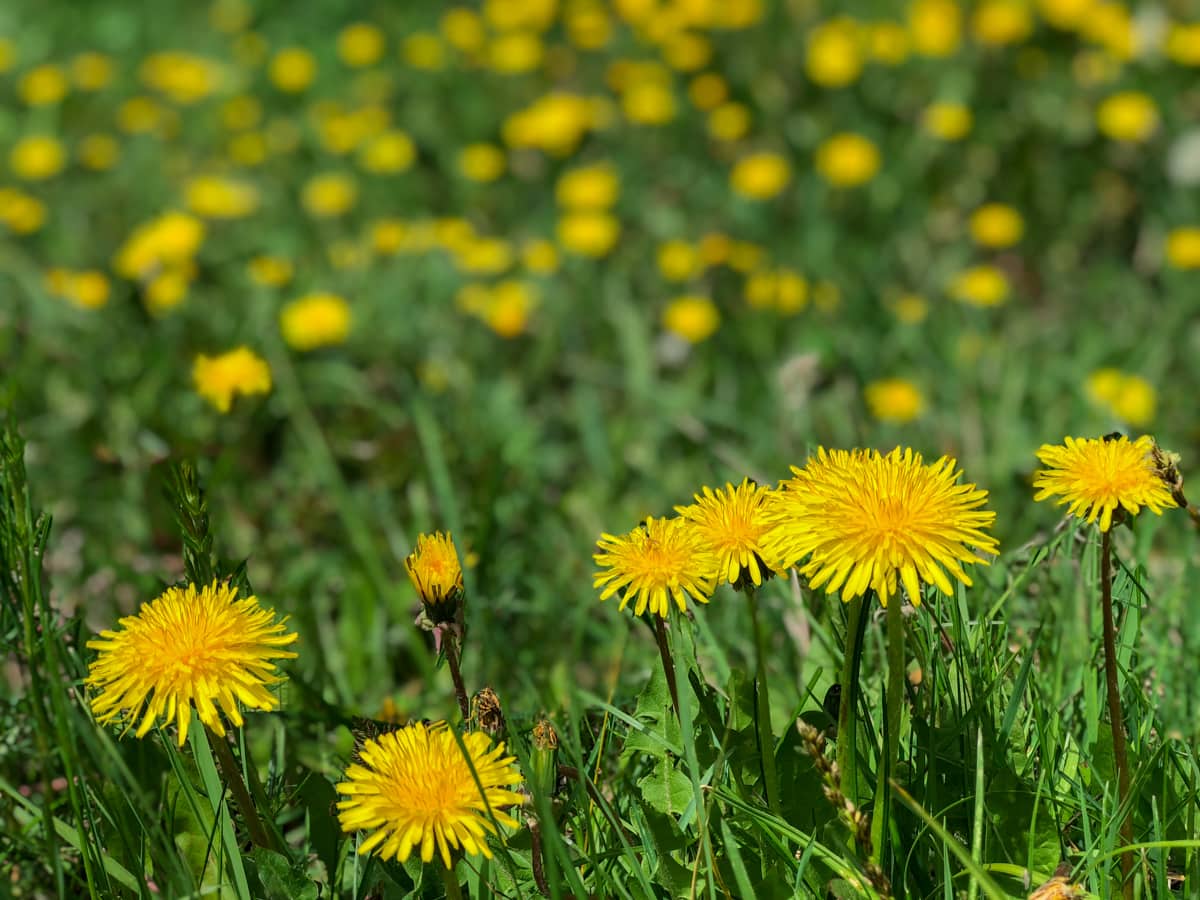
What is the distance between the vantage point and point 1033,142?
14.4ft

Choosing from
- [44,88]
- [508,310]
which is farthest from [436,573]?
[44,88]

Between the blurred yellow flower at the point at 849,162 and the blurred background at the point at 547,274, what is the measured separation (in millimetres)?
19

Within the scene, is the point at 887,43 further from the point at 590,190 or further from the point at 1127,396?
the point at 1127,396

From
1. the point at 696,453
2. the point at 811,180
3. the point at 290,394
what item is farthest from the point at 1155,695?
the point at 811,180

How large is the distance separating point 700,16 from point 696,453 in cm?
232

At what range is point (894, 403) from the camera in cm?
308

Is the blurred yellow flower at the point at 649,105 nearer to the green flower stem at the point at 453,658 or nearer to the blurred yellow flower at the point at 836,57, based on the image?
the blurred yellow flower at the point at 836,57

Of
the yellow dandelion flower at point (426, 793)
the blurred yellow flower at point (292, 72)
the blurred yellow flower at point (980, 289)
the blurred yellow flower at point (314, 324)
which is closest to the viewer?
the yellow dandelion flower at point (426, 793)

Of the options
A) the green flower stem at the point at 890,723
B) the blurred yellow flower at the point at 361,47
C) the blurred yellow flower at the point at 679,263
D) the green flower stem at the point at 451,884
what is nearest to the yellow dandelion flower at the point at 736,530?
the green flower stem at the point at 890,723

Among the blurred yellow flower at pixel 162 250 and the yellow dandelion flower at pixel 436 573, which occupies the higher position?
the blurred yellow flower at pixel 162 250

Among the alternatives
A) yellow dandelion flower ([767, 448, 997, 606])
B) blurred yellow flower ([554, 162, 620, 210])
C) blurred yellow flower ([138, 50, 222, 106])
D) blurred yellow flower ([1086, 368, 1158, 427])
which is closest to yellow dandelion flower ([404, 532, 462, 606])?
yellow dandelion flower ([767, 448, 997, 606])

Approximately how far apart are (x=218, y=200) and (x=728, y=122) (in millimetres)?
1727

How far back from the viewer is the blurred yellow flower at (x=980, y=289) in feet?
11.5

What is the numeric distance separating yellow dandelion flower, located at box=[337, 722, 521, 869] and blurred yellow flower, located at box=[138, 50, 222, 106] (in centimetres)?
422
